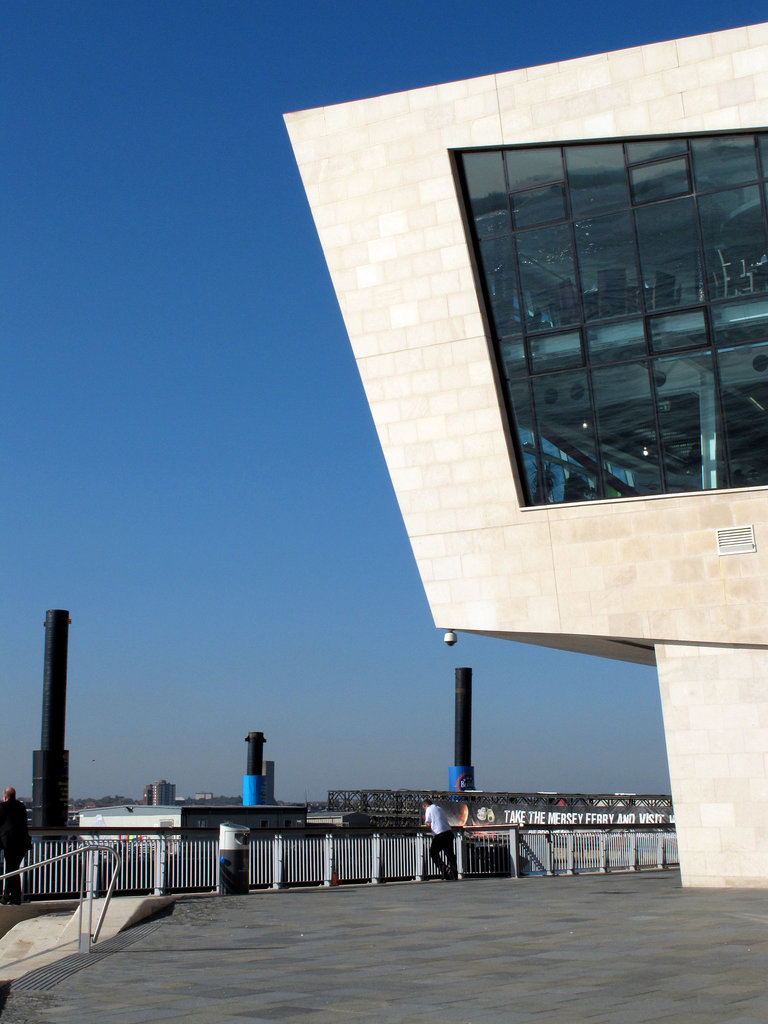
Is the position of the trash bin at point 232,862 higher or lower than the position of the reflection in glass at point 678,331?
lower

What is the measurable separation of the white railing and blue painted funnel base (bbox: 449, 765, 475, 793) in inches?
1249

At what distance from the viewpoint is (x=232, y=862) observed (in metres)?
18.9

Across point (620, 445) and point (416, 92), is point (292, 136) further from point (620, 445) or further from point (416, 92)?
point (620, 445)

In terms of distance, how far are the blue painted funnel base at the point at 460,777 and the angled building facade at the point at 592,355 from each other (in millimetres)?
38629

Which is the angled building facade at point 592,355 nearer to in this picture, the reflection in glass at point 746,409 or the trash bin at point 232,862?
the reflection in glass at point 746,409

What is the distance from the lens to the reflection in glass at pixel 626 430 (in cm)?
2114

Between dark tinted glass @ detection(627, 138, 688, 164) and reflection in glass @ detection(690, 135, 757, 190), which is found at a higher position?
dark tinted glass @ detection(627, 138, 688, 164)

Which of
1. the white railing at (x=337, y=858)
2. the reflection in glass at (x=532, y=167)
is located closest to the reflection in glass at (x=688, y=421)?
the reflection in glass at (x=532, y=167)

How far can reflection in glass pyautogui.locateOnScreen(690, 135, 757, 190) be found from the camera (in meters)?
20.1

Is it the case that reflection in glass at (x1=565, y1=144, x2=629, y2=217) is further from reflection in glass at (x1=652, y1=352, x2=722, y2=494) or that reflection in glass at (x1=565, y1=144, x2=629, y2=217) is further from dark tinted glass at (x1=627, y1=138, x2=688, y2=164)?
reflection in glass at (x1=652, y1=352, x2=722, y2=494)

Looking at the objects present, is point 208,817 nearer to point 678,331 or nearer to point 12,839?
point 12,839

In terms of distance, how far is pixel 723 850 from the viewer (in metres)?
20.4

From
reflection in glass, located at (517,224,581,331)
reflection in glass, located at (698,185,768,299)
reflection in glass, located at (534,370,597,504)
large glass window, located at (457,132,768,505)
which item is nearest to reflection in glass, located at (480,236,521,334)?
large glass window, located at (457,132,768,505)

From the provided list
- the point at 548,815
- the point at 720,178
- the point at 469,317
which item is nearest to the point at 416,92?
the point at 469,317
